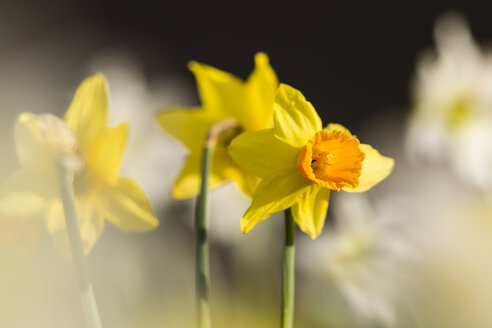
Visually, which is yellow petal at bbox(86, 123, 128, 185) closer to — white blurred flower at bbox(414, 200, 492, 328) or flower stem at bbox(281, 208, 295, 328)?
flower stem at bbox(281, 208, 295, 328)

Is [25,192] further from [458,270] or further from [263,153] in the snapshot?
[458,270]

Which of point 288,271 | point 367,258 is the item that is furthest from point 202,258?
point 367,258

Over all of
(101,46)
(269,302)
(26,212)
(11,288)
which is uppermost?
(101,46)

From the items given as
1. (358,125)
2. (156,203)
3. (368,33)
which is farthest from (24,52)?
(368,33)

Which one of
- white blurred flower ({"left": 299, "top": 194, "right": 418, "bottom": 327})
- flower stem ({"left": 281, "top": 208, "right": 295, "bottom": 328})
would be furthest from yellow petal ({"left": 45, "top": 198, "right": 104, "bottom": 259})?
white blurred flower ({"left": 299, "top": 194, "right": 418, "bottom": 327})

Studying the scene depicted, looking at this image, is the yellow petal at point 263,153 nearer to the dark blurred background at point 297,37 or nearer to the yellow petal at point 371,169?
the yellow petal at point 371,169

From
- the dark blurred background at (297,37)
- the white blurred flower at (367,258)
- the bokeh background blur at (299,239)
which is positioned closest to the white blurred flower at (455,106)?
the bokeh background blur at (299,239)

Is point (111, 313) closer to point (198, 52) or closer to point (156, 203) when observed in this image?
point (156, 203)
